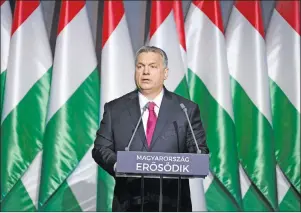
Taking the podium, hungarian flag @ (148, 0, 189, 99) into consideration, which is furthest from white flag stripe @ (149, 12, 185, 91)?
the podium

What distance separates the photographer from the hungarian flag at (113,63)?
3.41 m

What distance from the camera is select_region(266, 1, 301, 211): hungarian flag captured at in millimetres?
3613

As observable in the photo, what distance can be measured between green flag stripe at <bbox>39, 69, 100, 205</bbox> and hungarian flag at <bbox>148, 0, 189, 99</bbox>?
519 mm

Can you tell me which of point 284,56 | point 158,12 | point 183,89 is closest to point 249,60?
point 284,56

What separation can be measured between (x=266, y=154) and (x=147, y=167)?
1974 millimetres

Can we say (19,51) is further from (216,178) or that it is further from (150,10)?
(216,178)

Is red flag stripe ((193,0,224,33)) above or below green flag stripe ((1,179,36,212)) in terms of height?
above

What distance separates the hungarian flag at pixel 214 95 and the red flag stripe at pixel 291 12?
461 mm

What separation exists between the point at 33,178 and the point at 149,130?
1738 millimetres

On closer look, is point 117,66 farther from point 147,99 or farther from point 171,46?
point 147,99

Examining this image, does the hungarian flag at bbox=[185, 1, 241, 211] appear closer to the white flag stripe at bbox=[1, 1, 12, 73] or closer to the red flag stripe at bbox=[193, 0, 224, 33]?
the red flag stripe at bbox=[193, 0, 224, 33]

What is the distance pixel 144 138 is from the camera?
2006 mm

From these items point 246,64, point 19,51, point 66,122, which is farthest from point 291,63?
point 19,51

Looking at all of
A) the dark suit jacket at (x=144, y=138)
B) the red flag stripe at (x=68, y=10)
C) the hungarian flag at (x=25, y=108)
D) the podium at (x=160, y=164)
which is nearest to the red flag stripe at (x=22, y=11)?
the hungarian flag at (x=25, y=108)
